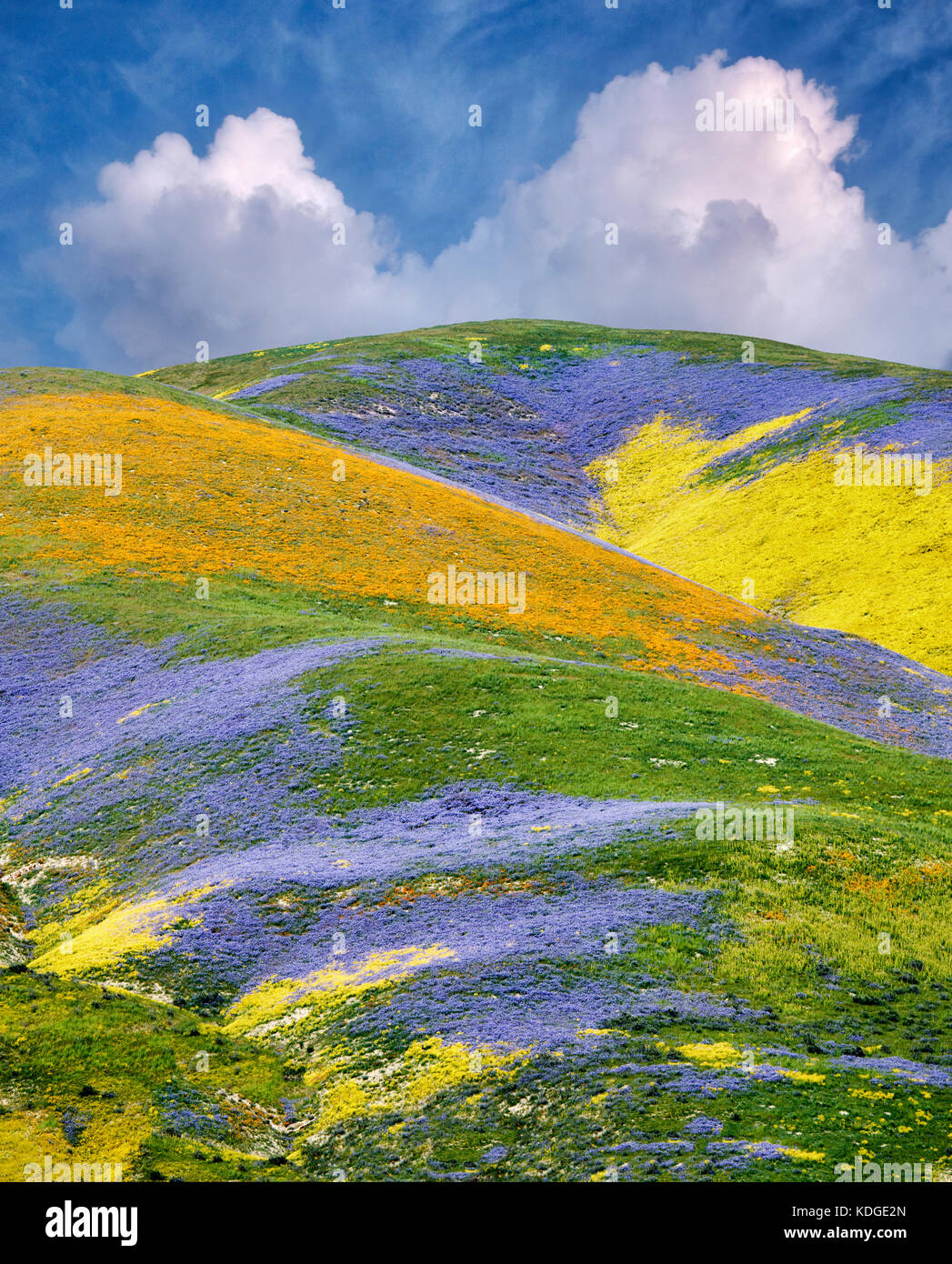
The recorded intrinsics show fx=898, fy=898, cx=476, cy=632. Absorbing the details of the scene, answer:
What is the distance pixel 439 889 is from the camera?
2545 cm

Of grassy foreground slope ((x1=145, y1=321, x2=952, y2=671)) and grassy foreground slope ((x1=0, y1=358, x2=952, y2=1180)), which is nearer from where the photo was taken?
grassy foreground slope ((x1=0, y1=358, x2=952, y2=1180))

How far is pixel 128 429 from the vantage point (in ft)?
233

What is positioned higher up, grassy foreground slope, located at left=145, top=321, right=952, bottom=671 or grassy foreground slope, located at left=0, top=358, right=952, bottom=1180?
grassy foreground slope, located at left=145, top=321, right=952, bottom=671

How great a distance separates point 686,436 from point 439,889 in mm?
95020

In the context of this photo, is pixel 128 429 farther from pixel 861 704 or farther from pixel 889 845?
pixel 889 845

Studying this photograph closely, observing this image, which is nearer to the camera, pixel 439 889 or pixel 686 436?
pixel 439 889

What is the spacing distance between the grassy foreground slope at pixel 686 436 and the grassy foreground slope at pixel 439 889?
60.5ft

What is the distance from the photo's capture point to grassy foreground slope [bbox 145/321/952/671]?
71.6 meters

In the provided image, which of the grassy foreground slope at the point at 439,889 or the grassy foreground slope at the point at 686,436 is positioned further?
the grassy foreground slope at the point at 686,436

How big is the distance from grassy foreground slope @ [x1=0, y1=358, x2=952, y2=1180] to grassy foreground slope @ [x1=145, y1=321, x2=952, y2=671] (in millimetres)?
18434

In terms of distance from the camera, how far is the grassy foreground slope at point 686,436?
71625mm
